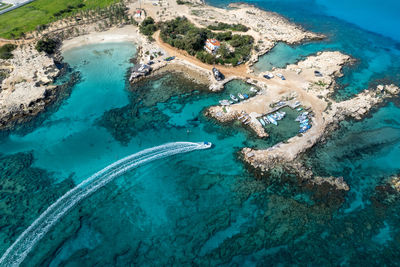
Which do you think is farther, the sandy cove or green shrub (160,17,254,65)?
green shrub (160,17,254,65)

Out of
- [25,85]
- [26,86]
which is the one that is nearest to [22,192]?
[26,86]

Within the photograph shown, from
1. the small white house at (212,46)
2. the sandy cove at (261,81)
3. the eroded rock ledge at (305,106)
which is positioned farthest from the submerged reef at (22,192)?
the small white house at (212,46)

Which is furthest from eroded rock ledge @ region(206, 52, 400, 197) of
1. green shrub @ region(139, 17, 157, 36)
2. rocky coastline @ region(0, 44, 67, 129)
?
rocky coastline @ region(0, 44, 67, 129)

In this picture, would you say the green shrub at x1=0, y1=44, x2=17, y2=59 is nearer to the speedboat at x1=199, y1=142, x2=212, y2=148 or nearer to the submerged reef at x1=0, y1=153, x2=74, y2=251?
the submerged reef at x1=0, y1=153, x2=74, y2=251

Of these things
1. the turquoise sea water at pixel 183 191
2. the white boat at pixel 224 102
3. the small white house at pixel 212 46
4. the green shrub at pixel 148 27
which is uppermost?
the green shrub at pixel 148 27

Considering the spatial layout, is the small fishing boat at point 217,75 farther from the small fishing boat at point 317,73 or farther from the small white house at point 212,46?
the small fishing boat at point 317,73

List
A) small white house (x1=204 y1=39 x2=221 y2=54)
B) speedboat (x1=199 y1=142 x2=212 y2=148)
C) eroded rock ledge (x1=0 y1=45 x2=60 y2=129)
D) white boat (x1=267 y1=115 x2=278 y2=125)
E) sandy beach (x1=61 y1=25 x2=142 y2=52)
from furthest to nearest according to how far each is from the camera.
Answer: sandy beach (x1=61 y1=25 x2=142 y2=52) < small white house (x1=204 y1=39 x2=221 y2=54) < eroded rock ledge (x1=0 y1=45 x2=60 y2=129) < white boat (x1=267 y1=115 x2=278 y2=125) < speedboat (x1=199 y1=142 x2=212 y2=148)
